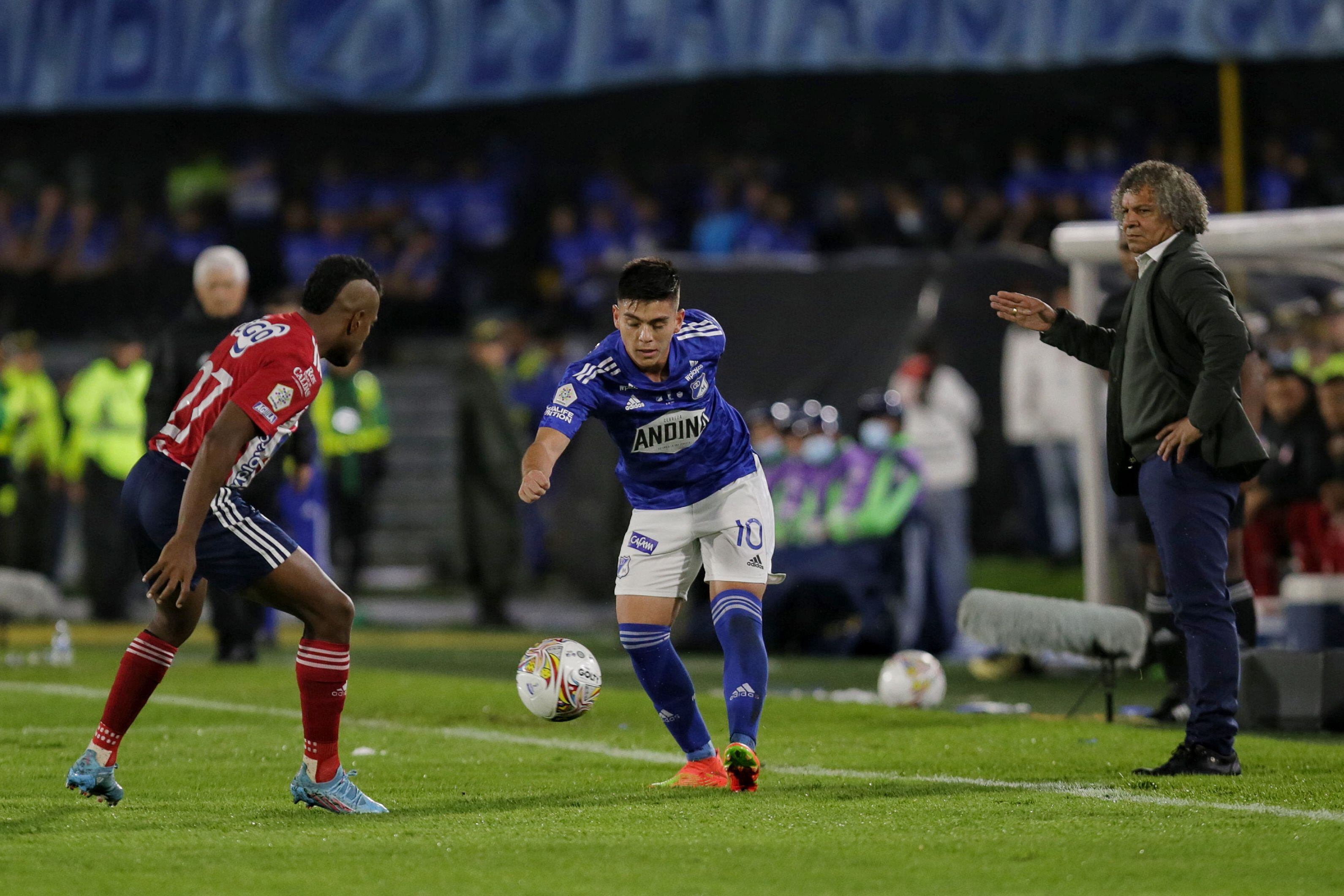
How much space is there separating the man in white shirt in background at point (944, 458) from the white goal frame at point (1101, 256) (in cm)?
199

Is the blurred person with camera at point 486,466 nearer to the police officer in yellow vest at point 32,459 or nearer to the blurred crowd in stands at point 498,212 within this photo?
the blurred crowd in stands at point 498,212

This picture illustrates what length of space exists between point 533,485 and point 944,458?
8633 millimetres

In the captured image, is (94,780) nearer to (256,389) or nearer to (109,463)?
(256,389)

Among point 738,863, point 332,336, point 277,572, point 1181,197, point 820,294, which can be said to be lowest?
point 738,863

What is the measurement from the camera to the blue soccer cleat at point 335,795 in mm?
6785

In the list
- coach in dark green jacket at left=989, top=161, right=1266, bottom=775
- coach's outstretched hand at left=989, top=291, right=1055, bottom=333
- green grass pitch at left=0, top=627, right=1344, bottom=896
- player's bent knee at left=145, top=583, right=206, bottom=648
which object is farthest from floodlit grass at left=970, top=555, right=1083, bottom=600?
player's bent knee at left=145, top=583, right=206, bottom=648

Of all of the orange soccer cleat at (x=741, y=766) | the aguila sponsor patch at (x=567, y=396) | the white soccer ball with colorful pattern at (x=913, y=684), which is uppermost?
the aguila sponsor patch at (x=567, y=396)

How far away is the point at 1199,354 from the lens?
25.3ft

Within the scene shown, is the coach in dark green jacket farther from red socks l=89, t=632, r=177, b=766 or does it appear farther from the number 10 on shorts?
red socks l=89, t=632, r=177, b=766

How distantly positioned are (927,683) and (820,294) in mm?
6743

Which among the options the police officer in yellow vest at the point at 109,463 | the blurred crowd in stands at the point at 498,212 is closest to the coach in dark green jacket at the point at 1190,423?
the police officer in yellow vest at the point at 109,463

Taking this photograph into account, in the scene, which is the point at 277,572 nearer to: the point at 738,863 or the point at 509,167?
the point at 738,863

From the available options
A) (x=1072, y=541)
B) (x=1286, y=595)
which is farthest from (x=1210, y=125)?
(x=1286, y=595)

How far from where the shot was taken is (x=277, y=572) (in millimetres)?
6762
